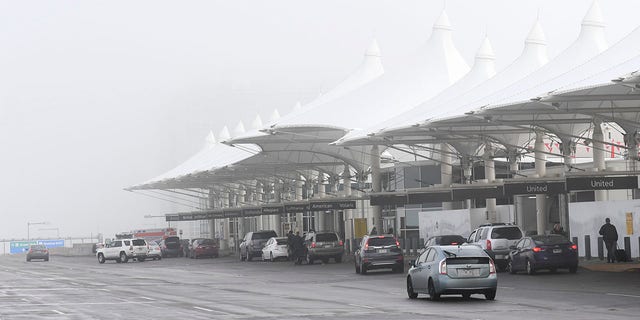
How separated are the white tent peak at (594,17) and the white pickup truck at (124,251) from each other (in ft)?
120

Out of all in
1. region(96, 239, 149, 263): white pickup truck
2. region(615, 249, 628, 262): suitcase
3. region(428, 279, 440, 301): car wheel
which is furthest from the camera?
region(96, 239, 149, 263): white pickup truck

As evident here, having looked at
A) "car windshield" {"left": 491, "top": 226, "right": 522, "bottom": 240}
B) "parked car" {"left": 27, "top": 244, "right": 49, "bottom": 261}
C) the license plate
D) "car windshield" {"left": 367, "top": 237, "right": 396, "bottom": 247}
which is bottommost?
"parked car" {"left": 27, "top": 244, "right": 49, "bottom": 261}

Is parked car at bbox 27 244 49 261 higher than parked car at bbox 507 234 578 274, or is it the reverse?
parked car at bbox 507 234 578 274

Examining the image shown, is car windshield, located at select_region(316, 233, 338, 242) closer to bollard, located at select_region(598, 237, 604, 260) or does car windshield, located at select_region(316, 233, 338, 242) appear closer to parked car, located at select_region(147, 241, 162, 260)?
bollard, located at select_region(598, 237, 604, 260)

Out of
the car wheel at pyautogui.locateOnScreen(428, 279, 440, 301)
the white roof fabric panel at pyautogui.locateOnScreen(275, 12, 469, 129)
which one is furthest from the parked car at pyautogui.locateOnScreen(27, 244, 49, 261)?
the car wheel at pyautogui.locateOnScreen(428, 279, 440, 301)

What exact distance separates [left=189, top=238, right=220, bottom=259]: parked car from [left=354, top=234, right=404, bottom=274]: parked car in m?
40.0

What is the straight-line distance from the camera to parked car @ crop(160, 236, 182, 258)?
88188mm

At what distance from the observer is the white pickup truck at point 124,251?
7675 centimetres

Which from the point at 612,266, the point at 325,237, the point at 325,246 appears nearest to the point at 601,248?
the point at 612,266

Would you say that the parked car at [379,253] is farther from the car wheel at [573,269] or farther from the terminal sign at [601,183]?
the car wheel at [573,269]

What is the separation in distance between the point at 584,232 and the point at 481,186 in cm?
557

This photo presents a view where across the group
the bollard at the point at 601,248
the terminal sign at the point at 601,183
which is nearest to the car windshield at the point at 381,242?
the terminal sign at the point at 601,183

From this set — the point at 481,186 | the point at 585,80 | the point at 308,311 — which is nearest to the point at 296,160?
the point at 481,186

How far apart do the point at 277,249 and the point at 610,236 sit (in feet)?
94.0
